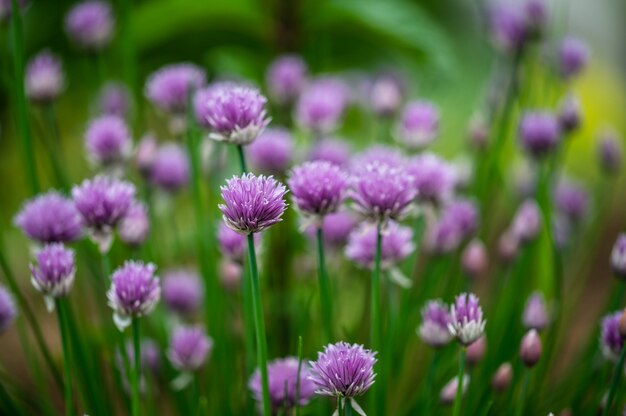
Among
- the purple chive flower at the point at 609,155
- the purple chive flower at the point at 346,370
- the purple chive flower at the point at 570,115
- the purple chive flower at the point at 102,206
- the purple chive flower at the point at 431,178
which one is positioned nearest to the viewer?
the purple chive flower at the point at 346,370

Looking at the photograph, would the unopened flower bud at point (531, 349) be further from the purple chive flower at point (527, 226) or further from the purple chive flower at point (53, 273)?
the purple chive flower at point (53, 273)

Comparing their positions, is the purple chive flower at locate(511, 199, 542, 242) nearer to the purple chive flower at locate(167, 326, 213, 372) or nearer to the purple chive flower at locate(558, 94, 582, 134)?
the purple chive flower at locate(558, 94, 582, 134)

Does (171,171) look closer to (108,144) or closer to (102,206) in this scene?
(108,144)

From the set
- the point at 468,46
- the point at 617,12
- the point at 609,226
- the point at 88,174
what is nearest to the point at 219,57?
the point at 88,174

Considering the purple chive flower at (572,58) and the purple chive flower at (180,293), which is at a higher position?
the purple chive flower at (572,58)

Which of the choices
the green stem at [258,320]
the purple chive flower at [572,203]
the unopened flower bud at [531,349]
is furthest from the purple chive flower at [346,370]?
the purple chive flower at [572,203]

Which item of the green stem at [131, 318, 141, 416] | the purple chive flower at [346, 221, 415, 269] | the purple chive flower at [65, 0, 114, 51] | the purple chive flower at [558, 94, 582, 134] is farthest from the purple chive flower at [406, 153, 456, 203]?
the purple chive flower at [65, 0, 114, 51]
